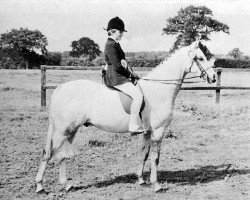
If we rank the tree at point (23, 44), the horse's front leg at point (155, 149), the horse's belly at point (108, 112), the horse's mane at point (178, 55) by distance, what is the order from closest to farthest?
the horse's belly at point (108, 112), the horse's front leg at point (155, 149), the horse's mane at point (178, 55), the tree at point (23, 44)

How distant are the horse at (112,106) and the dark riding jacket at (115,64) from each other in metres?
0.24

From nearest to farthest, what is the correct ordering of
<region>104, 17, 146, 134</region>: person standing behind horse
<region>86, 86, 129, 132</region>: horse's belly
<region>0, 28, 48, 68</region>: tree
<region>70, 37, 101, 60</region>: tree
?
<region>104, 17, 146, 134</region>: person standing behind horse, <region>86, 86, 129, 132</region>: horse's belly, <region>0, 28, 48, 68</region>: tree, <region>70, 37, 101, 60</region>: tree

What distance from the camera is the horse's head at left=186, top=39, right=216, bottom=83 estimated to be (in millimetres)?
6340

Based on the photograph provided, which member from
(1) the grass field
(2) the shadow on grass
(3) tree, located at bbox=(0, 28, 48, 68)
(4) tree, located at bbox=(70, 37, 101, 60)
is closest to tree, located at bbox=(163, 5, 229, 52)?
(3) tree, located at bbox=(0, 28, 48, 68)

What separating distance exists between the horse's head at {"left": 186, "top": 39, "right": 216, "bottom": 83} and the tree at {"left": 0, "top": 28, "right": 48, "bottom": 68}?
191ft

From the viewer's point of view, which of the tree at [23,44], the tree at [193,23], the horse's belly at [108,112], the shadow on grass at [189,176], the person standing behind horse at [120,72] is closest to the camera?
the person standing behind horse at [120,72]

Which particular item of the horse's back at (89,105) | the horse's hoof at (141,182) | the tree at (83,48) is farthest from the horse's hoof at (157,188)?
the tree at (83,48)

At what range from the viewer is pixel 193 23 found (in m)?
72.6

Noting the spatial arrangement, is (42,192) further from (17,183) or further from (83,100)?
(83,100)

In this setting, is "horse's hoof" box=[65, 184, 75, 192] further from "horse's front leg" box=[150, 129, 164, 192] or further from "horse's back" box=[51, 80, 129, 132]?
"horse's front leg" box=[150, 129, 164, 192]

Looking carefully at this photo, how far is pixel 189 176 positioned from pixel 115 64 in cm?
275

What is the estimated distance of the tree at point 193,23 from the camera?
7175 cm

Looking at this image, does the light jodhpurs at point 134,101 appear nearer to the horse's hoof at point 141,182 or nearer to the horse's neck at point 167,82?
the horse's neck at point 167,82

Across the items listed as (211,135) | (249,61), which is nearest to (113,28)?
(211,135)
